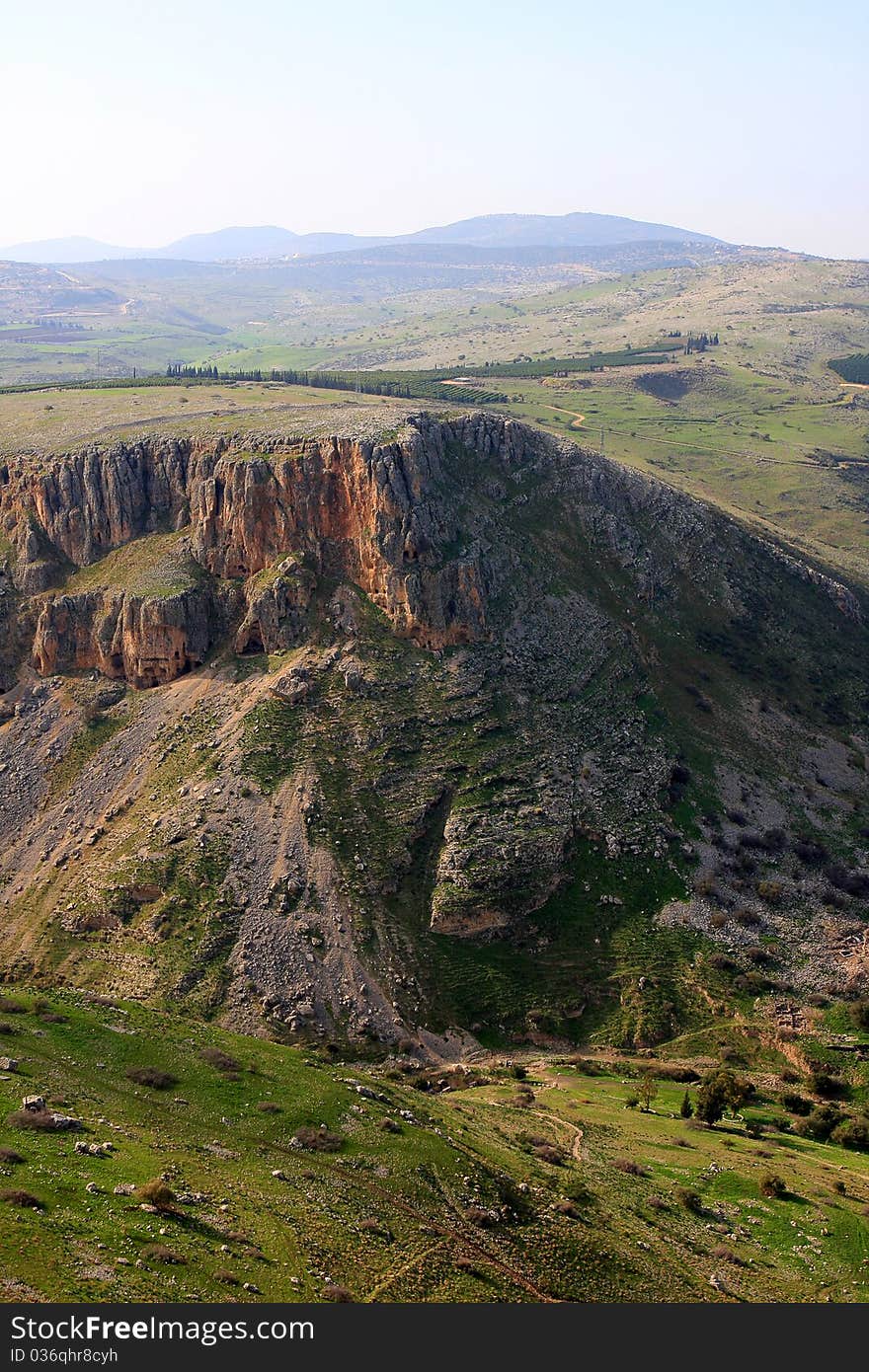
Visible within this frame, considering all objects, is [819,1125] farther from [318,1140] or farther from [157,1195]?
[157,1195]

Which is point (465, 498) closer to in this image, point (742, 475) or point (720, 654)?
point (720, 654)

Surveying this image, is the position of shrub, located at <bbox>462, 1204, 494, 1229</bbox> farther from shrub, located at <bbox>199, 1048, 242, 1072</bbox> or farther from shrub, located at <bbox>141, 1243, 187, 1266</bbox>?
shrub, located at <bbox>199, 1048, 242, 1072</bbox>

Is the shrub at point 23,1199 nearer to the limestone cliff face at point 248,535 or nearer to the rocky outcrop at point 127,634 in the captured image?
the limestone cliff face at point 248,535

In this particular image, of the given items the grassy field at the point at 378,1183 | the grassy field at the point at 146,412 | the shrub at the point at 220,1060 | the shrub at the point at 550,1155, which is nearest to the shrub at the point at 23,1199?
the grassy field at the point at 378,1183

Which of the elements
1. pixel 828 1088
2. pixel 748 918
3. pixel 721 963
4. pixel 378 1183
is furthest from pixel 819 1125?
pixel 378 1183

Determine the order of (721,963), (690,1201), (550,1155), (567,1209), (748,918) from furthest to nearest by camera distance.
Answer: (748,918), (721,963), (550,1155), (690,1201), (567,1209)

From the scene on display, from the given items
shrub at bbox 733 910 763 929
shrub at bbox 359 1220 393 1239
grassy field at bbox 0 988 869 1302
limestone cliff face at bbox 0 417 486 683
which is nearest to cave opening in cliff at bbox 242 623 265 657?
limestone cliff face at bbox 0 417 486 683
